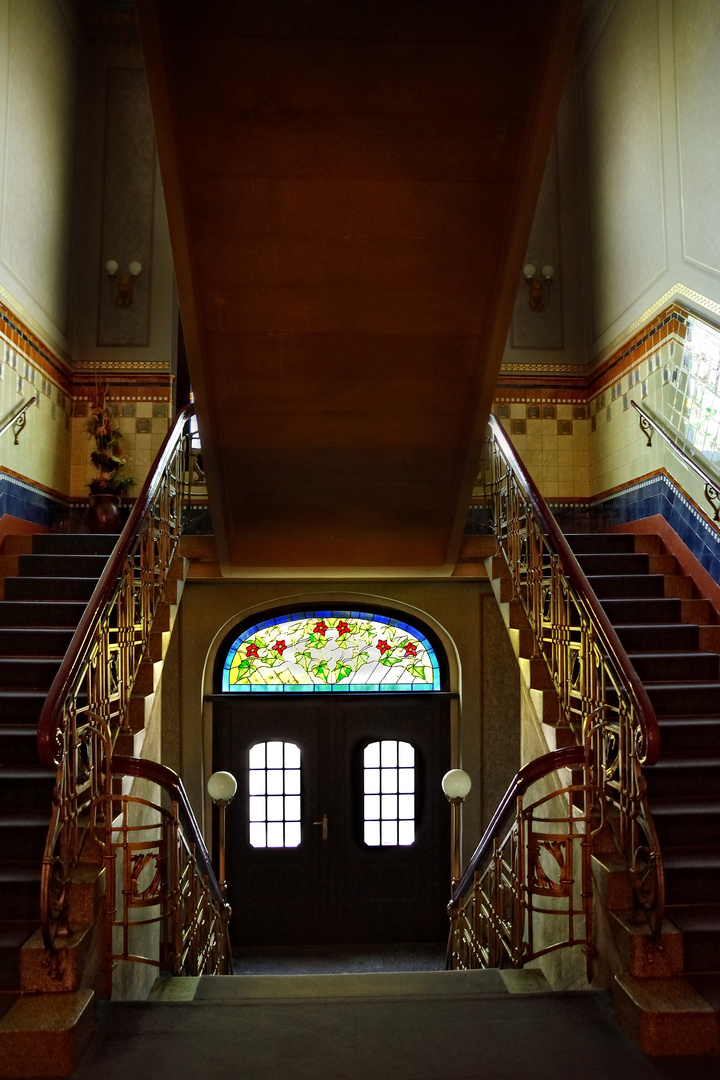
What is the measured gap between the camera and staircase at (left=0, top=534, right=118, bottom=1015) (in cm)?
342

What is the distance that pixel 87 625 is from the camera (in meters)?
3.65

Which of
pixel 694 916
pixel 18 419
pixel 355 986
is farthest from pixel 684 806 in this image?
pixel 18 419

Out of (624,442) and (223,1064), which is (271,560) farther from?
(223,1064)

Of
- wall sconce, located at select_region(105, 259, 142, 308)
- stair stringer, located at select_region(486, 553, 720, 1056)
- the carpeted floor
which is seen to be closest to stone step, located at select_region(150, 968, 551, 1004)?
the carpeted floor

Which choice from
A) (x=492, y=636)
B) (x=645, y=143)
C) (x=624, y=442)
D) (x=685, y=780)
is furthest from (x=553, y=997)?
(x=645, y=143)

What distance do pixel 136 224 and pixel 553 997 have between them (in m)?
7.60

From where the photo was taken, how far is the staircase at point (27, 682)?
3424 millimetres

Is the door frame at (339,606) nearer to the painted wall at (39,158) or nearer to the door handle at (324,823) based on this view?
the door handle at (324,823)

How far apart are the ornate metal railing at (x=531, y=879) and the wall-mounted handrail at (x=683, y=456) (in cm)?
210

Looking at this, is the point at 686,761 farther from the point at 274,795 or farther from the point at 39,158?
the point at 39,158

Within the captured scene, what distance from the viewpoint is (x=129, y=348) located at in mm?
8133

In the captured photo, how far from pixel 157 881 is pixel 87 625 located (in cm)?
118

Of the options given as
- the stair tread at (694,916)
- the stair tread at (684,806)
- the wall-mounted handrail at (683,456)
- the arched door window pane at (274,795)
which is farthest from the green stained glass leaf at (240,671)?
the stair tread at (694,916)

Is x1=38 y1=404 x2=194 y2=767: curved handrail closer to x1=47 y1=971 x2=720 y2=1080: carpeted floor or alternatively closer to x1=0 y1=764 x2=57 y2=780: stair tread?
x1=0 y1=764 x2=57 y2=780: stair tread
